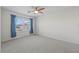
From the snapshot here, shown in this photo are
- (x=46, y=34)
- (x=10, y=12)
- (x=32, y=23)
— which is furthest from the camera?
(x=32, y=23)

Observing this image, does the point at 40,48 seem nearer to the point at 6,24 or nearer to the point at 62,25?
the point at 62,25

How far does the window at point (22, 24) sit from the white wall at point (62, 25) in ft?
4.86

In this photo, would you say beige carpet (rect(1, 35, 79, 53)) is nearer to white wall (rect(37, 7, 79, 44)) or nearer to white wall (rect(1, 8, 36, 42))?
white wall (rect(37, 7, 79, 44))

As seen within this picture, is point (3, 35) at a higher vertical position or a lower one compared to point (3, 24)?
lower

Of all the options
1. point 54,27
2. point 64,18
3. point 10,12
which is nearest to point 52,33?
point 54,27

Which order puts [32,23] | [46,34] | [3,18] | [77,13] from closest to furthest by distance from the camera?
[77,13]
[3,18]
[46,34]
[32,23]

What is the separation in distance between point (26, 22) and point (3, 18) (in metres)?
2.73

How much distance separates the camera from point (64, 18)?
475 cm

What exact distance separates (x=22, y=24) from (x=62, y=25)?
3654mm

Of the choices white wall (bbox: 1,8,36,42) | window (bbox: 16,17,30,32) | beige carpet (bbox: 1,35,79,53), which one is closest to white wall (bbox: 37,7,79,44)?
beige carpet (bbox: 1,35,79,53)

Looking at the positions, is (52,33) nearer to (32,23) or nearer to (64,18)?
(64,18)

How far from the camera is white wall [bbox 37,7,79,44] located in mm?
4115

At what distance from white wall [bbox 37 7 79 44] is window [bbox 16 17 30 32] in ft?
4.86

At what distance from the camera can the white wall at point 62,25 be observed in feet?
13.5
